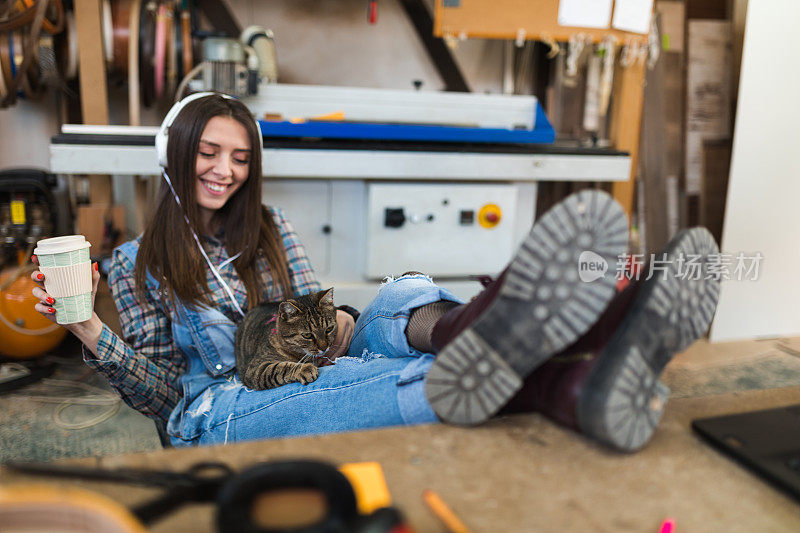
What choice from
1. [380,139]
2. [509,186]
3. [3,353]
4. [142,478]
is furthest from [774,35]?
[3,353]

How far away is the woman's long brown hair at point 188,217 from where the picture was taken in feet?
4.58

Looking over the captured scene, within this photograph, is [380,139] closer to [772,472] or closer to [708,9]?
[772,472]

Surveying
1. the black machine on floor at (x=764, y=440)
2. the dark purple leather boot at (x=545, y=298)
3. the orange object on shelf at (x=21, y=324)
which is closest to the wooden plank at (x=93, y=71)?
the orange object on shelf at (x=21, y=324)

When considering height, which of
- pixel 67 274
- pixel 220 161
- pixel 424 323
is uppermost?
pixel 220 161

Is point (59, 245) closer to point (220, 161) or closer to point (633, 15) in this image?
point (220, 161)

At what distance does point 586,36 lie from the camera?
2.71 metres

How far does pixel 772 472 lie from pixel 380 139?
1.88 meters

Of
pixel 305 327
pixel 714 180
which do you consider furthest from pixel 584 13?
pixel 305 327

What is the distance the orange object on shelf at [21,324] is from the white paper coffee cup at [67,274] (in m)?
1.37

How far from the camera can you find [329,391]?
114 cm

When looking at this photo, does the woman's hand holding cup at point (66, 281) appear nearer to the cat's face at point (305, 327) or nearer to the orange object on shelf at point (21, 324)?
the cat's face at point (305, 327)

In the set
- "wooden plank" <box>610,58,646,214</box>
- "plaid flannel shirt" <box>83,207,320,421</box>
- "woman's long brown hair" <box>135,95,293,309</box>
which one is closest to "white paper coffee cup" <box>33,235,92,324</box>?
"plaid flannel shirt" <box>83,207,320,421</box>

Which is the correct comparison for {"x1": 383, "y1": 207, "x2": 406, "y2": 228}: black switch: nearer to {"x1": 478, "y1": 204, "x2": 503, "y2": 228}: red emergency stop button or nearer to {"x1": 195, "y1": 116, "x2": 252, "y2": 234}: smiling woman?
{"x1": 478, "y1": 204, "x2": 503, "y2": 228}: red emergency stop button

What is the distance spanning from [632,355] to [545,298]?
5.5 inches
